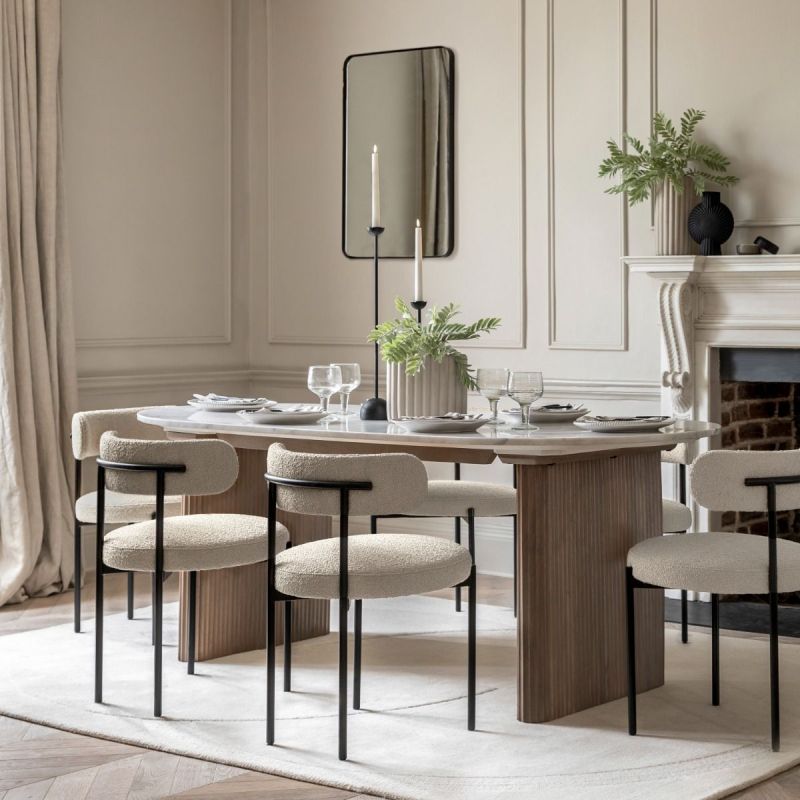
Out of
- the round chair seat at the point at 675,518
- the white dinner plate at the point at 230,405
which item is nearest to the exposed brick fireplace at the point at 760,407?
the round chair seat at the point at 675,518

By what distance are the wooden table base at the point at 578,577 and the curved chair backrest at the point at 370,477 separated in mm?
421

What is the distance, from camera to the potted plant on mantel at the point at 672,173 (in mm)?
4926

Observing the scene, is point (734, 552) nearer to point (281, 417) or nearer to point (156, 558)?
point (281, 417)

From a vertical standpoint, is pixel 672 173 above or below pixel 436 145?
below

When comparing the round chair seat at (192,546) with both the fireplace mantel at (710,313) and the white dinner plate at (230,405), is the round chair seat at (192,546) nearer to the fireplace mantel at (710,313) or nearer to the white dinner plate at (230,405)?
the white dinner plate at (230,405)

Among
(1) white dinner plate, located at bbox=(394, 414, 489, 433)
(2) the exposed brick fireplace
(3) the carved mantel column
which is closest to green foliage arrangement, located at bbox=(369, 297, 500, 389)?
(1) white dinner plate, located at bbox=(394, 414, 489, 433)

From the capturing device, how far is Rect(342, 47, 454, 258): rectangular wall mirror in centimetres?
573

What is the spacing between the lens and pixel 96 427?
4.42 metres

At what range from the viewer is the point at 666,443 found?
3371 millimetres

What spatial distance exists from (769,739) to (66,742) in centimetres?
181

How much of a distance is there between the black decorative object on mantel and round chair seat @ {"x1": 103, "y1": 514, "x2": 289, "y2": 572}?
2.14m

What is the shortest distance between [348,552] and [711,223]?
7.50 ft

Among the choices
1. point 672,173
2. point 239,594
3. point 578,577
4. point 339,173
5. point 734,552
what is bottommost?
point 239,594

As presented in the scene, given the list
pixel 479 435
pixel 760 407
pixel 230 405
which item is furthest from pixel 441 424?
pixel 760 407
